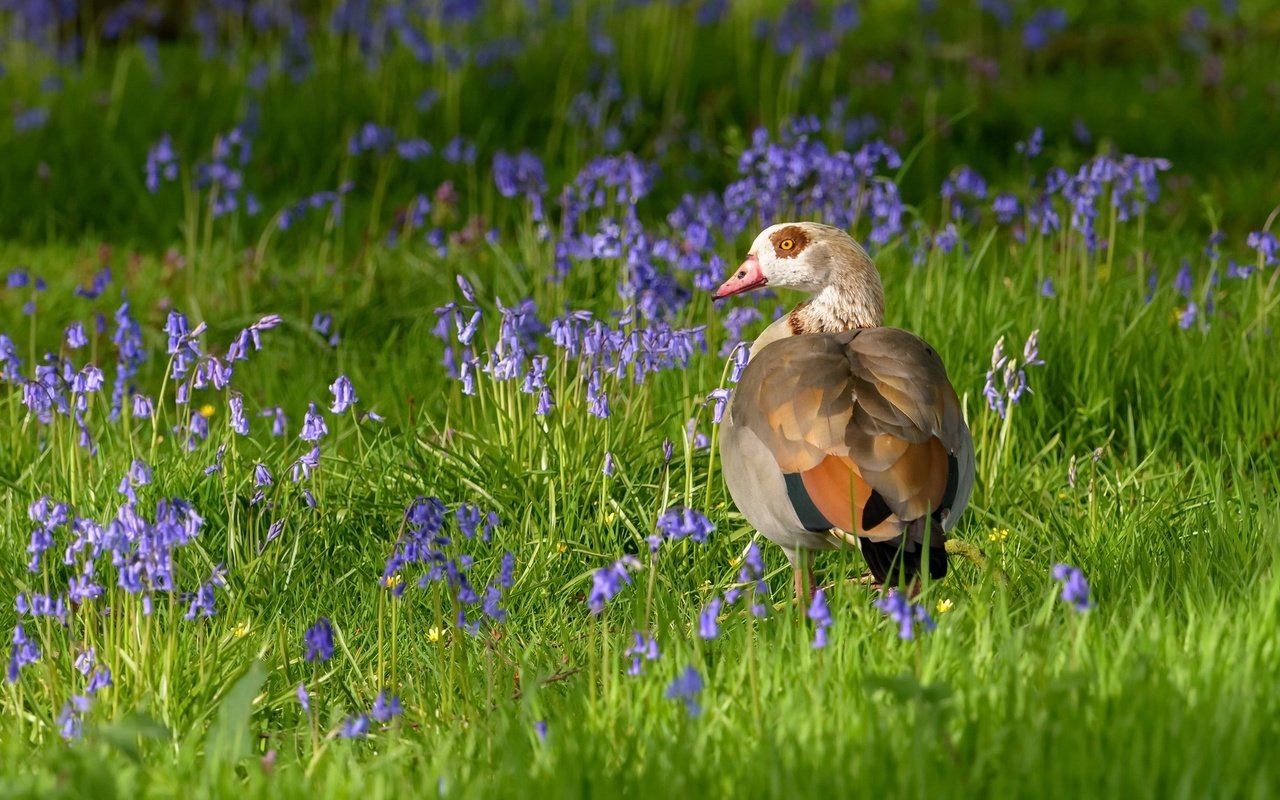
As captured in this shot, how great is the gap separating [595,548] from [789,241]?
3.36ft

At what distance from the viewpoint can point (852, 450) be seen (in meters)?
3.71

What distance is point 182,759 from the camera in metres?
3.06

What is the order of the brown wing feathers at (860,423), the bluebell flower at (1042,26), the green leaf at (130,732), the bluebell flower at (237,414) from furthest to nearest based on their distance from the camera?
1. the bluebell flower at (1042,26)
2. the bluebell flower at (237,414)
3. the brown wing feathers at (860,423)
4. the green leaf at (130,732)

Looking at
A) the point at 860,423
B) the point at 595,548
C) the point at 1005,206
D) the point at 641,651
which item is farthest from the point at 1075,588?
the point at 1005,206

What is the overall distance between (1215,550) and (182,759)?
246cm

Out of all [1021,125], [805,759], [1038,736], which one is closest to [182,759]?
[805,759]

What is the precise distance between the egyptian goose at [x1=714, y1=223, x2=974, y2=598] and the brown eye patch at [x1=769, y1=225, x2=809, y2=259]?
1.44ft

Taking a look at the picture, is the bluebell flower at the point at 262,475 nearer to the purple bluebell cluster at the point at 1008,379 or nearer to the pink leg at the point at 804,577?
the pink leg at the point at 804,577

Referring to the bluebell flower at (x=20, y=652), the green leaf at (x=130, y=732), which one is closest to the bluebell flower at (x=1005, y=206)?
the bluebell flower at (x=20, y=652)

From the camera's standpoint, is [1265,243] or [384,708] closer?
[384,708]

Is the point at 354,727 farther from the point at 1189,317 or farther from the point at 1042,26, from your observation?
the point at 1042,26

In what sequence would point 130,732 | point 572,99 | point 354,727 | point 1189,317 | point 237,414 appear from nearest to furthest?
point 130,732
point 354,727
point 237,414
point 1189,317
point 572,99

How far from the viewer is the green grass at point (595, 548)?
2.93m

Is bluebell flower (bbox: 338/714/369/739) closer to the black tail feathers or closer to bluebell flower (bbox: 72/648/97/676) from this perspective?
bluebell flower (bbox: 72/648/97/676)
